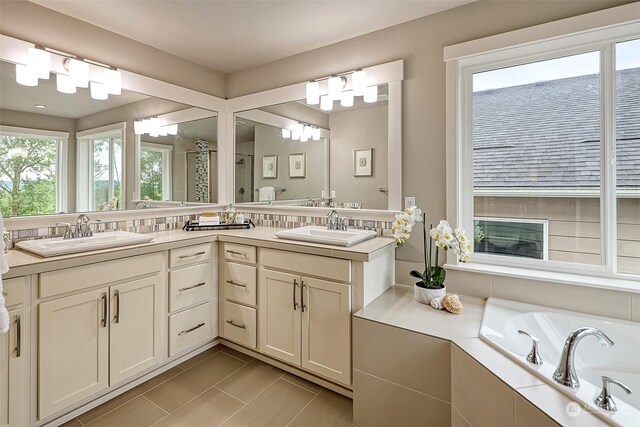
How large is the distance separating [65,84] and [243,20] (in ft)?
4.16

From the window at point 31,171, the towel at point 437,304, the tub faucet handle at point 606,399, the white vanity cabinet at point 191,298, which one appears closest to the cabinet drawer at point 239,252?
the white vanity cabinet at point 191,298

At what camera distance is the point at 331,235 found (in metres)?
2.30

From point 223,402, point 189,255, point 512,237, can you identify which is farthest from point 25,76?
point 512,237

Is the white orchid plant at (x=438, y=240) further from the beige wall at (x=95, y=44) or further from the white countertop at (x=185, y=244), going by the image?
the beige wall at (x=95, y=44)

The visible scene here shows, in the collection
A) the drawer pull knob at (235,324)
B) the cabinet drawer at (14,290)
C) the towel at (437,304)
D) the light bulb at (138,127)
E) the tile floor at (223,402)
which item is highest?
the light bulb at (138,127)

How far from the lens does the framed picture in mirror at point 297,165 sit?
2721mm

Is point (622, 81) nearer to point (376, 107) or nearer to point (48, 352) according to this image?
point (376, 107)

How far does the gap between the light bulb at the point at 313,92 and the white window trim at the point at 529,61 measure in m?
0.99

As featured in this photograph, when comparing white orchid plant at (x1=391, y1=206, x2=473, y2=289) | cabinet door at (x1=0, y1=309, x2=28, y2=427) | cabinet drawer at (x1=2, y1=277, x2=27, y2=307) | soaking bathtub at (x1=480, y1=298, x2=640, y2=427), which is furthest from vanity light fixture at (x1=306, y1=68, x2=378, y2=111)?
cabinet door at (x1=0, y1=309, x2=28, y2=427)

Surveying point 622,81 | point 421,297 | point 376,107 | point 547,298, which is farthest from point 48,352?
point 622,81

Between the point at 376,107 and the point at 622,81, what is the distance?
1377 millimetres

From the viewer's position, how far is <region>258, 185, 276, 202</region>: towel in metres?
2.94

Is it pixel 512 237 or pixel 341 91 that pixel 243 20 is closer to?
pixel 341 91

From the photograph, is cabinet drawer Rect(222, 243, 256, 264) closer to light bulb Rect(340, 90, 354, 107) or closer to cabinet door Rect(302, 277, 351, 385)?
cabinet door Rect(302, 277, 351, 385)
